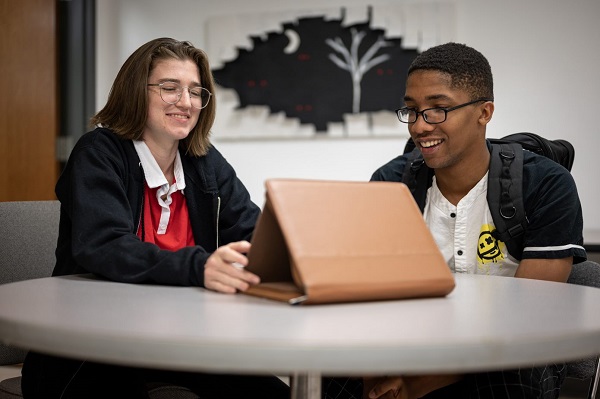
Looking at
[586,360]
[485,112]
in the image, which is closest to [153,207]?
[485,112]

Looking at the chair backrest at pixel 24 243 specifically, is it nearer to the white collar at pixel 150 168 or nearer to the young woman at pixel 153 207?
the young woman at pixel 153 207

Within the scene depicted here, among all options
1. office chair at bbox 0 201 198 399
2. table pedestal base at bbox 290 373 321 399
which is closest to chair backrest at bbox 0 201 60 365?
office chair at bbox 0 201 198 399

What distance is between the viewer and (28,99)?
3941 millimetres

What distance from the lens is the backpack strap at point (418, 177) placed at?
2057 mm

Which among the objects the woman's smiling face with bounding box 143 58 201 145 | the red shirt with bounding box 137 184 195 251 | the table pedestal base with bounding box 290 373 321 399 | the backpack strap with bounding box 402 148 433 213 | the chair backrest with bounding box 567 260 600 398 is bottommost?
the chair backrest with bounding box 567 260 600 398

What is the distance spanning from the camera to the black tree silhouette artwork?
4.00 meters

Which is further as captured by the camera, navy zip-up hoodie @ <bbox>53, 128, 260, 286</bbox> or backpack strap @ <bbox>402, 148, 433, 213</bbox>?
backpack strap @ <bbox>402, 148, 433, 213</bbox>

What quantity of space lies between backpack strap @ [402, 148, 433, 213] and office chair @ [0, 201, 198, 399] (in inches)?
40.9

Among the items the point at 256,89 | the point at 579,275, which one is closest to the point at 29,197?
the point at 256,89

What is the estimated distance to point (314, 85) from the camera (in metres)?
4.12

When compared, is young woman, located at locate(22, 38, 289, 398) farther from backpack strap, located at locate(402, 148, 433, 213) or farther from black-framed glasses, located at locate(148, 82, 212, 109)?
backpack strap, located at locate(402, 148, 433, 213)

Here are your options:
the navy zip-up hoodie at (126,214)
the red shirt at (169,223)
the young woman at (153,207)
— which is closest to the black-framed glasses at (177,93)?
the young woman at (153,207)

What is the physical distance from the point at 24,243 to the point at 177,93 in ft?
1.91

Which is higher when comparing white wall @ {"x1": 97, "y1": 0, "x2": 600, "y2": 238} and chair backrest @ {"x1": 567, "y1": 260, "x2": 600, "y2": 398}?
white wall @ {"x1": 97, "y1": 0, "x2": 600, "y2": 238}
